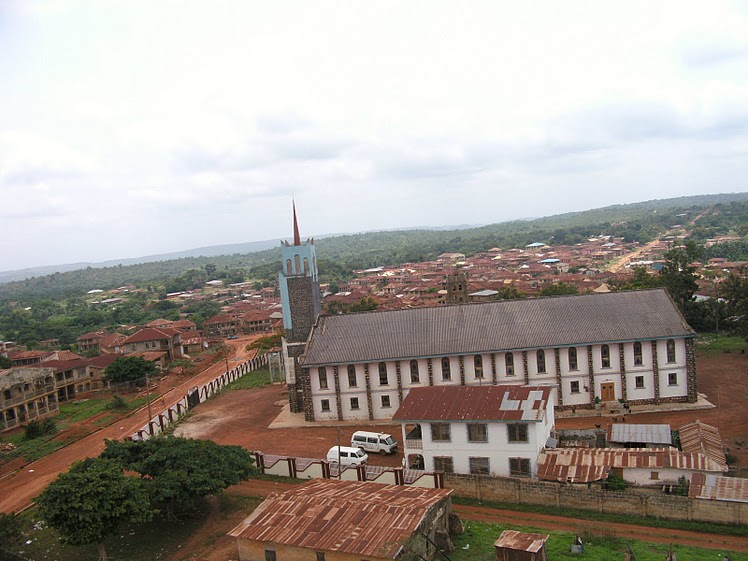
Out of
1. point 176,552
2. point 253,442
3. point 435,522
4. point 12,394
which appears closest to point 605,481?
point 435,522

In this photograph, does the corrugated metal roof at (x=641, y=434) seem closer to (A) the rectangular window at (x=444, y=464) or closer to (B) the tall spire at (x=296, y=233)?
(A) the rectangular window at (x=444, y=464)

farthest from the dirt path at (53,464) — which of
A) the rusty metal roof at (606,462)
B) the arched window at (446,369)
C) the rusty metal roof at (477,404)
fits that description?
the rusty metal roof at (606,462)

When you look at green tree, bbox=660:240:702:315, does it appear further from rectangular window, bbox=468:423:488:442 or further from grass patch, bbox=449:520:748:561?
grass patch, bbox=449:520:748:561

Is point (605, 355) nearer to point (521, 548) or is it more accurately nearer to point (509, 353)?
point (509, 353)

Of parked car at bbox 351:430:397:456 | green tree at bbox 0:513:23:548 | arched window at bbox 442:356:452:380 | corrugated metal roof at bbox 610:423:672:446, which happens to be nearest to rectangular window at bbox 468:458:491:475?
parked car at bbox 351:430:397:456

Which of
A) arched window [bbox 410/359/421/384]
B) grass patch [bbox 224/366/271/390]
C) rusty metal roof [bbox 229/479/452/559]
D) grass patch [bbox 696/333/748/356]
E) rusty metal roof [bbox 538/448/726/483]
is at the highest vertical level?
arched window [bbox 410/359/421/384]

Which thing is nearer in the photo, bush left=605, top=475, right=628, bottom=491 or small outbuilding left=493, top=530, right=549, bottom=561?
small outbuilding left=493, top=530, right=549, bottom=561
